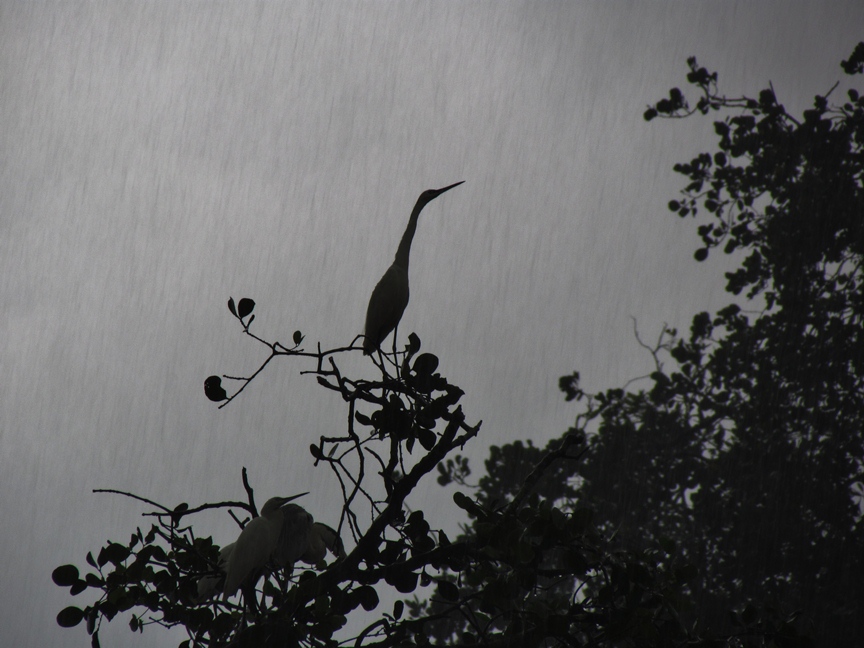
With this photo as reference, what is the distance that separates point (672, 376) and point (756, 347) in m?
1.01

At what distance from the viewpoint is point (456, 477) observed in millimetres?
8117

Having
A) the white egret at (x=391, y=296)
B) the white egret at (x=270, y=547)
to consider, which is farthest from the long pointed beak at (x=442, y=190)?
the white egret at (x=270, y=547)

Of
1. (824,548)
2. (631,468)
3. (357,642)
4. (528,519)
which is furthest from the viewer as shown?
(631,468)

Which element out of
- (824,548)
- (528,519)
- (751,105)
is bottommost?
(528,519)

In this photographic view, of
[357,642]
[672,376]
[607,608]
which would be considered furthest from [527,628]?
[672,376]

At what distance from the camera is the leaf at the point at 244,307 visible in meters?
2.28

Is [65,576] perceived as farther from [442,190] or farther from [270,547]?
[442,190]

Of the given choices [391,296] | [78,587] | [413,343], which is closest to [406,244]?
[391,296]

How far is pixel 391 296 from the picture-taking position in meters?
4.00

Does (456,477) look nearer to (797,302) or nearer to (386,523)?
(797,302)

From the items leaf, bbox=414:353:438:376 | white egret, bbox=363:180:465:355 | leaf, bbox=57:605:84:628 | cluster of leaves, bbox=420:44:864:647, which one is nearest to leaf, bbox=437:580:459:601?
leaf, bbox=414:353:438:376

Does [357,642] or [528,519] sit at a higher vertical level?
[528,519]

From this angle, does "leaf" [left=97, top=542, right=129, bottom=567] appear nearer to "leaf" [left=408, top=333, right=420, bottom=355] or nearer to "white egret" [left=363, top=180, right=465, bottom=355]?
"leaf" [left=408, top=333, right=420, bottom=355]

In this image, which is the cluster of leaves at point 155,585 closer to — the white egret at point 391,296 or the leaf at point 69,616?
the leaf at point 69,616
